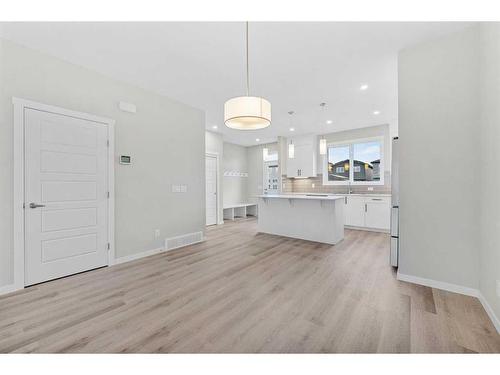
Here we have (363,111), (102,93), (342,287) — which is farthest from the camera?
(363,111)

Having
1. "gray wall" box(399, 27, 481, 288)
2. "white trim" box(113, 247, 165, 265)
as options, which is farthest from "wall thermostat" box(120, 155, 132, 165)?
"gray wall" box(399, 27, 481, 288)

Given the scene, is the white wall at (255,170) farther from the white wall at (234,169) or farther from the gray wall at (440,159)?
the gray wall at (440,159)

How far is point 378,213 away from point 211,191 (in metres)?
4.63

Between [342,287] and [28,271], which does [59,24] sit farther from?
[342,287]

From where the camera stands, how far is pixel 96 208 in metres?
3.16

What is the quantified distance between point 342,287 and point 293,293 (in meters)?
0.61

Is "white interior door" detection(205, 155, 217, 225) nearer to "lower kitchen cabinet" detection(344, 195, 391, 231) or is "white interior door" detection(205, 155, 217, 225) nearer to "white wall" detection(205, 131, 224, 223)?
"white wall" detection(205, 131, 224, 223)

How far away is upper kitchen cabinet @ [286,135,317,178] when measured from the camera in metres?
6.83

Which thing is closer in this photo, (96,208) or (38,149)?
(38,149)

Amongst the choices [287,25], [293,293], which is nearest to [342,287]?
[293,293]

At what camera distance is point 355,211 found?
19.3 feet

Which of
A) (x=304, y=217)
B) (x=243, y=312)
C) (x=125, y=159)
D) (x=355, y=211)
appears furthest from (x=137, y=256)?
(x=355, y=211)

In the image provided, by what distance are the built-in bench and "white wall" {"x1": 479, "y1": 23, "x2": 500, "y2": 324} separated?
6.32m

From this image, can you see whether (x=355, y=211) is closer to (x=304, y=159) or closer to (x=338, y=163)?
(x=338, y=163)
